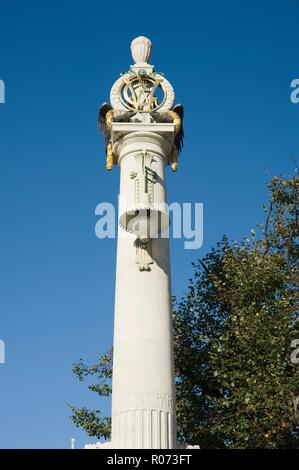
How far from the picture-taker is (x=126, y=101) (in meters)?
20.0

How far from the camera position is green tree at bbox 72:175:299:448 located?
74.8 feet

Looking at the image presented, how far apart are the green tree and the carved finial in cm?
849

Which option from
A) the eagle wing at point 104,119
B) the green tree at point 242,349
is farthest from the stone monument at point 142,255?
the green tree at point 242,349

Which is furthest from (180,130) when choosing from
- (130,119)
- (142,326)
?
(142,326)

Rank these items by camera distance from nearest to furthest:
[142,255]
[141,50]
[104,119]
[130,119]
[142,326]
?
1. [142,326]
2. [142,255]
3. [130,119]
4. [104,119]
5. [141,50]

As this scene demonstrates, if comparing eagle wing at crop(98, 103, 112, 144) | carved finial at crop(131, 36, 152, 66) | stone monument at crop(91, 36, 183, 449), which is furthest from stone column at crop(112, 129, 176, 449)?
carved finial at crop(131, 36, 152, 66)

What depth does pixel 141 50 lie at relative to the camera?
837 inches

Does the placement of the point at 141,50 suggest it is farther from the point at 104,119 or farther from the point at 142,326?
the point at 142,326

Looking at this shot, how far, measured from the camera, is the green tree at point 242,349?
22.8 meters

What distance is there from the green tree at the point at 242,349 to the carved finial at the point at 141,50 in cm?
849

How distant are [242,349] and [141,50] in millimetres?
9901
